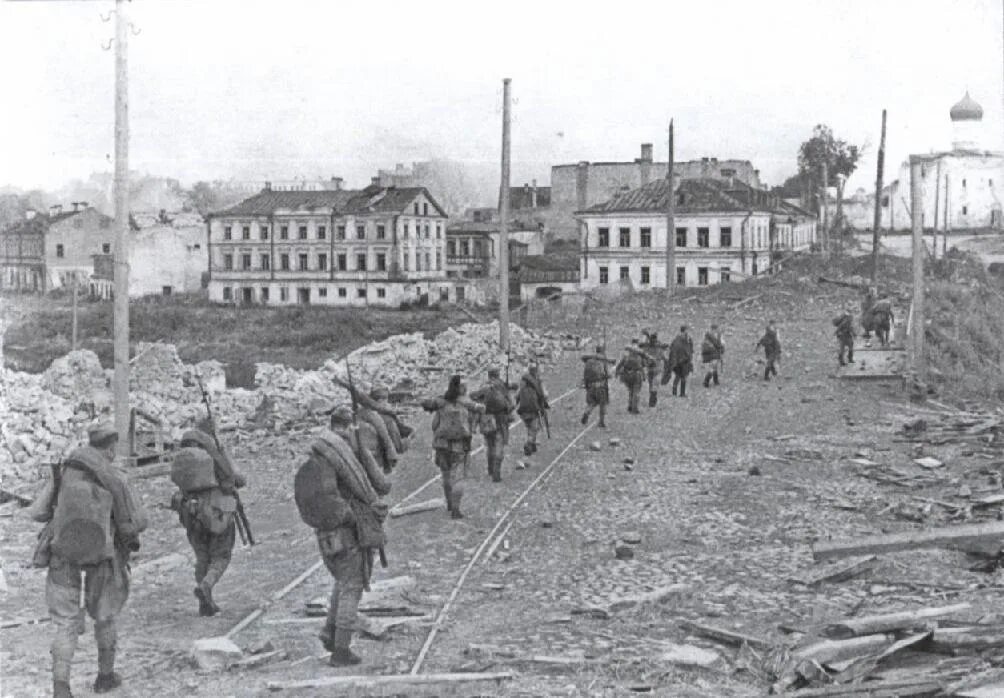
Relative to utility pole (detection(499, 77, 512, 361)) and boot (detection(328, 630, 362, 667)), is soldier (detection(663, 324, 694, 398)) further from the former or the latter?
boot (detection(328, 630, 362, 667))

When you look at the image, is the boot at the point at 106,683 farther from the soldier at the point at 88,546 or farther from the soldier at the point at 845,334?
the soldier at the point at 845,334

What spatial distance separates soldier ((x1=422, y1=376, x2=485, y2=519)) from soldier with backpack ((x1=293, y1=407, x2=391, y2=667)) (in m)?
4.66

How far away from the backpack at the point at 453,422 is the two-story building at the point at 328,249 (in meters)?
58.5

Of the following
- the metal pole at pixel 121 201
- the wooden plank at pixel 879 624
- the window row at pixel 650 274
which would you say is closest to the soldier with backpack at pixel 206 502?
the wooden plank at pixel 879 624

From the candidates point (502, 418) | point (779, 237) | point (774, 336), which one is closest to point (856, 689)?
point (502, 418)

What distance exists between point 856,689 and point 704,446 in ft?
38.3

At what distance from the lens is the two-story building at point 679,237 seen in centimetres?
6175

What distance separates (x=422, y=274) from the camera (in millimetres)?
73562

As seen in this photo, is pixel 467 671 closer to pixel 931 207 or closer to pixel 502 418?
pixel 502 418

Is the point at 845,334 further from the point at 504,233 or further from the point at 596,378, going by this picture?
the point at 596,378

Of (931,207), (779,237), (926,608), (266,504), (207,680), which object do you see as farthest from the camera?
(931,207)

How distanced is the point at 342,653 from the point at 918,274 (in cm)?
1867

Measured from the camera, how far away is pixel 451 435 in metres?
12.9

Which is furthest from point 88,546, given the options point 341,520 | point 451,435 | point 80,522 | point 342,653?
point 451,435
